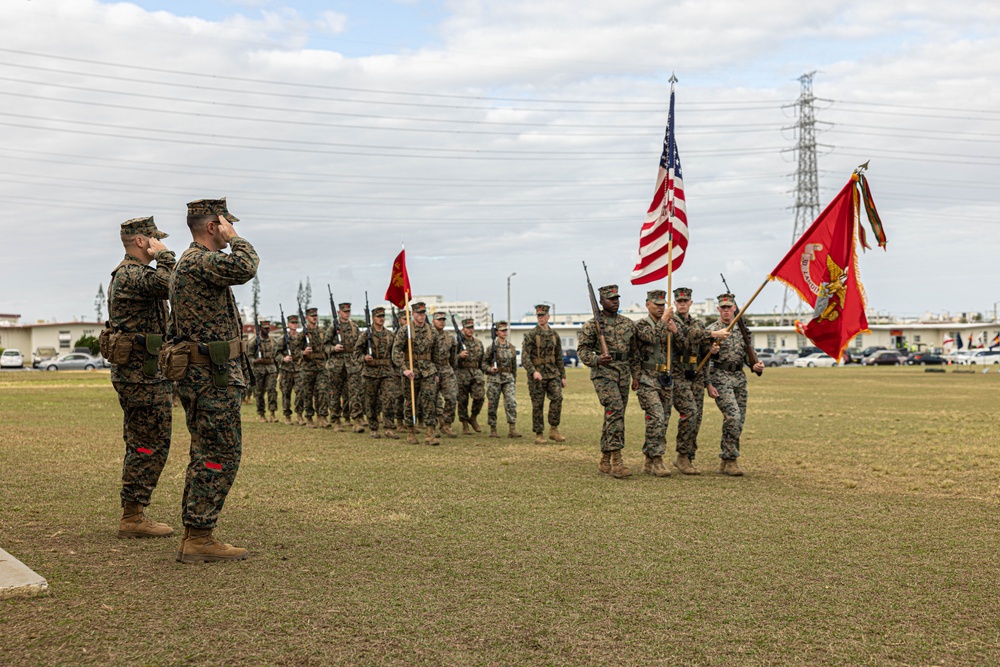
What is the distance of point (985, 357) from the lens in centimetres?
7031

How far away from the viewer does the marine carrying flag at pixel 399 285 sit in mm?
17047

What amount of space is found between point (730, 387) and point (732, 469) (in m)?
1.01

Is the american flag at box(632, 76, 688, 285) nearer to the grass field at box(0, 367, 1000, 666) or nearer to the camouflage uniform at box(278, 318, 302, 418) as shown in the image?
the grass field at box(0, 367, 1000, 666)

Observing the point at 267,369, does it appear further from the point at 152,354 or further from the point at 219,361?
the point at 219,361

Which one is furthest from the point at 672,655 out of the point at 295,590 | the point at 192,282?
the point at 192,282

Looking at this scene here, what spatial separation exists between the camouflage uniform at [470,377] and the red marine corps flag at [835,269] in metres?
8.14

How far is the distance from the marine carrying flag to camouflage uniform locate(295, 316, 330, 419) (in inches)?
82.6

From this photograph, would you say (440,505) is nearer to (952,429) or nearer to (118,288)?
(118,288)

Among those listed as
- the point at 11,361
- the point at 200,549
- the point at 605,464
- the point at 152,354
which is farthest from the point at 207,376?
the point at 11,361

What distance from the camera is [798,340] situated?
4690 inches

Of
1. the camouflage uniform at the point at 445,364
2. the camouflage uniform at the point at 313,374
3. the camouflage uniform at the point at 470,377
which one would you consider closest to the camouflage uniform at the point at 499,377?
the camouflage uniform at the point at 470,377

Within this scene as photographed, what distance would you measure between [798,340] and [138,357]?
119246mm

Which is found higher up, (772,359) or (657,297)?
(657,297)

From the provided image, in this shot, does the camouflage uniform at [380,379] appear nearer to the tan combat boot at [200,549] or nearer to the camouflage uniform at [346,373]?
the camouflage uniform at [346,373]
